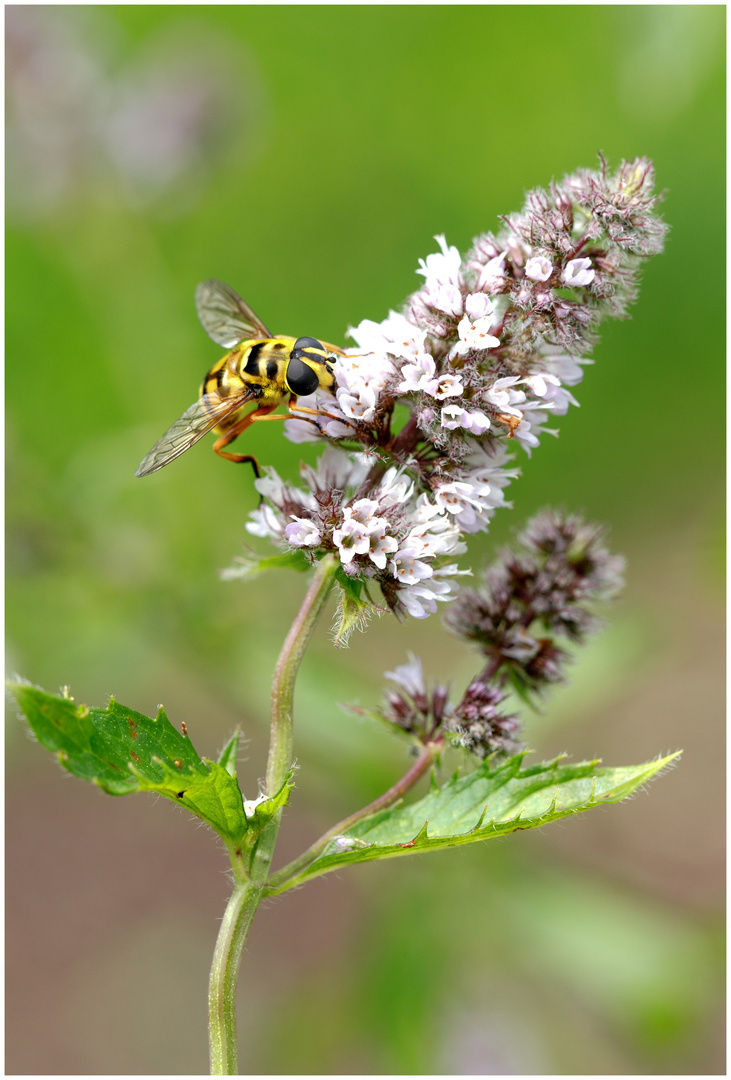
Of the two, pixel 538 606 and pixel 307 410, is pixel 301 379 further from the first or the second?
pixel 538 606

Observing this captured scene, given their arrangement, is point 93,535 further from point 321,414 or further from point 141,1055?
point 141,1055

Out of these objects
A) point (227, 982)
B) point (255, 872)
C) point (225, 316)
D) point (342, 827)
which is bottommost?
point (227, 982)

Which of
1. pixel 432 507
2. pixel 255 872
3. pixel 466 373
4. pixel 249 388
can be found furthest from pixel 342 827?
pixel 249 388

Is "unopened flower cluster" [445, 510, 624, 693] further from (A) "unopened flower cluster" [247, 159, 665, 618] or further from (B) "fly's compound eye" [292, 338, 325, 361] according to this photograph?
(B) "fly's compound eye" [292, 338, 325, 361]

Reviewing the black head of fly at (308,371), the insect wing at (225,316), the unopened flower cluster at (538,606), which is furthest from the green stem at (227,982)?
the insect wing at (225,316)

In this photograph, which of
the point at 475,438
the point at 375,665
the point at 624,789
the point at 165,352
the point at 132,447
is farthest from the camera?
the point at 375,665

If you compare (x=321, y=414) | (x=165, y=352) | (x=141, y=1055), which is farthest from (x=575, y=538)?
(x=141, y=1055)

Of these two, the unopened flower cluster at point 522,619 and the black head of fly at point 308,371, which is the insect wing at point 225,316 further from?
the unopened flower cluster at point 522,619
